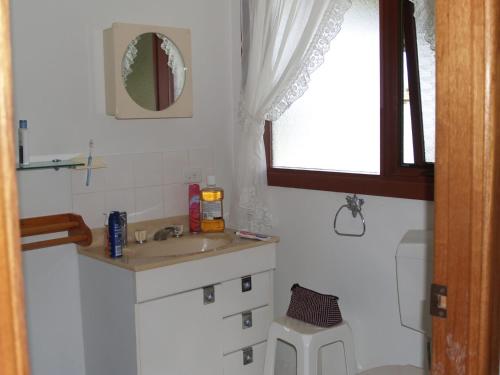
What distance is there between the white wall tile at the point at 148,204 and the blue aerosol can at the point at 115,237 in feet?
0.93

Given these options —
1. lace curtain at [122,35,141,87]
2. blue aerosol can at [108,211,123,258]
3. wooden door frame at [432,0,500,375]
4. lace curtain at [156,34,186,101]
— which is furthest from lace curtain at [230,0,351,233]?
wooden door frame at [432,0,500,375]

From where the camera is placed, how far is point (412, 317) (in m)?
2.15

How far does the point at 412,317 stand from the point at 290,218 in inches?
35.3

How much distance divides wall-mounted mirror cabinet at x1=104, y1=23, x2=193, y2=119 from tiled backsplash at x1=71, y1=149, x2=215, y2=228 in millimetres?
223

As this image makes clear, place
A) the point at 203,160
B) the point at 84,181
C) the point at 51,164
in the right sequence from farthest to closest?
the point at 203,160
the point at 84,181
the point at 51,164

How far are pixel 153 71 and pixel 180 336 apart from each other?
3.71ft

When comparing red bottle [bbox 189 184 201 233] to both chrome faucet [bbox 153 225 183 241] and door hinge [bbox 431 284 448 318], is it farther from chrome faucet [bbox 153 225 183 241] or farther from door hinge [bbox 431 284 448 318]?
door hinge [bbox 431 284 448 318]

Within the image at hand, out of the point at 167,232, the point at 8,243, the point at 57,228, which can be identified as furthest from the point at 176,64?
the point at 8,243

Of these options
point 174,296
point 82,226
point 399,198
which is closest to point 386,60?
point 399,198

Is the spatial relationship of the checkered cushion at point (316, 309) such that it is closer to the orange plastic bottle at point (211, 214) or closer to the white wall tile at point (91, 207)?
the orange plastic bottle at point (211, 214)

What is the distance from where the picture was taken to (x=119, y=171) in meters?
2.71

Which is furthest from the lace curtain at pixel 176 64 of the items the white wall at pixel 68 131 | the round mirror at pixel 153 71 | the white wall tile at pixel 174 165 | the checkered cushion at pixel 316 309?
the checkered cushion at pixel 316 309

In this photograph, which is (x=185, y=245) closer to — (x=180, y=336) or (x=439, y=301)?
(x=180, y=336)

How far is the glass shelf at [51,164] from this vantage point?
7.48 feet
